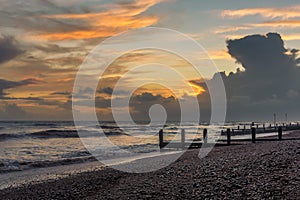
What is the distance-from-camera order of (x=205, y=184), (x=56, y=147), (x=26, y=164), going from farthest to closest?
(x=56, y=147) < (x=26, y=164) < (x=205, y=184)

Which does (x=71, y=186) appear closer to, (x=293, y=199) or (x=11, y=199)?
(x=11, y=199)

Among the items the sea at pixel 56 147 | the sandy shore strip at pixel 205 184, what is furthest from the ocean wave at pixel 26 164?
the sandy shore strip at pixel 205 184

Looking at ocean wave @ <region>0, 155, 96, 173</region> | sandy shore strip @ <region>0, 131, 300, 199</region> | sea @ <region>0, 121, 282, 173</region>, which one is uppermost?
sandy shore strip @ <region>0, 131, 300, 199</region>

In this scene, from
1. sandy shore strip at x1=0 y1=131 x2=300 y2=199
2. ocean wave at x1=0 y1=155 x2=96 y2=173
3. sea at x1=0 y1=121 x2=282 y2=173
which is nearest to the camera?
sandy shore strip at x1=0 y1=131 x2=300 y2=199

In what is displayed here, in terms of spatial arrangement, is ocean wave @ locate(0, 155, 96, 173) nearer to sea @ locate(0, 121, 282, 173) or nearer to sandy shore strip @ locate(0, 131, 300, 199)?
sea @ locate(0, 121, 282, 173)

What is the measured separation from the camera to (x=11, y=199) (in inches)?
597

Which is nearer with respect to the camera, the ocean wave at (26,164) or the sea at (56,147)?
the ocean wave at (26,164)

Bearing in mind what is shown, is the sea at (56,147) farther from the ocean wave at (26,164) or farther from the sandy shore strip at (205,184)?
the sandy shore strip at (205,184)

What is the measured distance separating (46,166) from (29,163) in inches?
73.5

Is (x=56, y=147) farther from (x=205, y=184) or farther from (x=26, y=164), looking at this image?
(x=205, y=184)

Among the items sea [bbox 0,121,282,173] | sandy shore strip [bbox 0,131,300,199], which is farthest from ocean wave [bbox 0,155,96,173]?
sandy shore strip [bbox 0,131,300,199]

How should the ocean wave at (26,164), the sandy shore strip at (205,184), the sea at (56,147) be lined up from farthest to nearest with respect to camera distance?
the sea at (56,147) < the ocean wave at (26,164) < the sandy shore strip at (205,184)

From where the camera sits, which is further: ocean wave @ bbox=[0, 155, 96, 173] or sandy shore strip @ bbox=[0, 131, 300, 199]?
ocean wave @ bbox=[0, 155, 96, 173]

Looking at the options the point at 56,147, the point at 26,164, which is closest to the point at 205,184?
the point at 26,164
